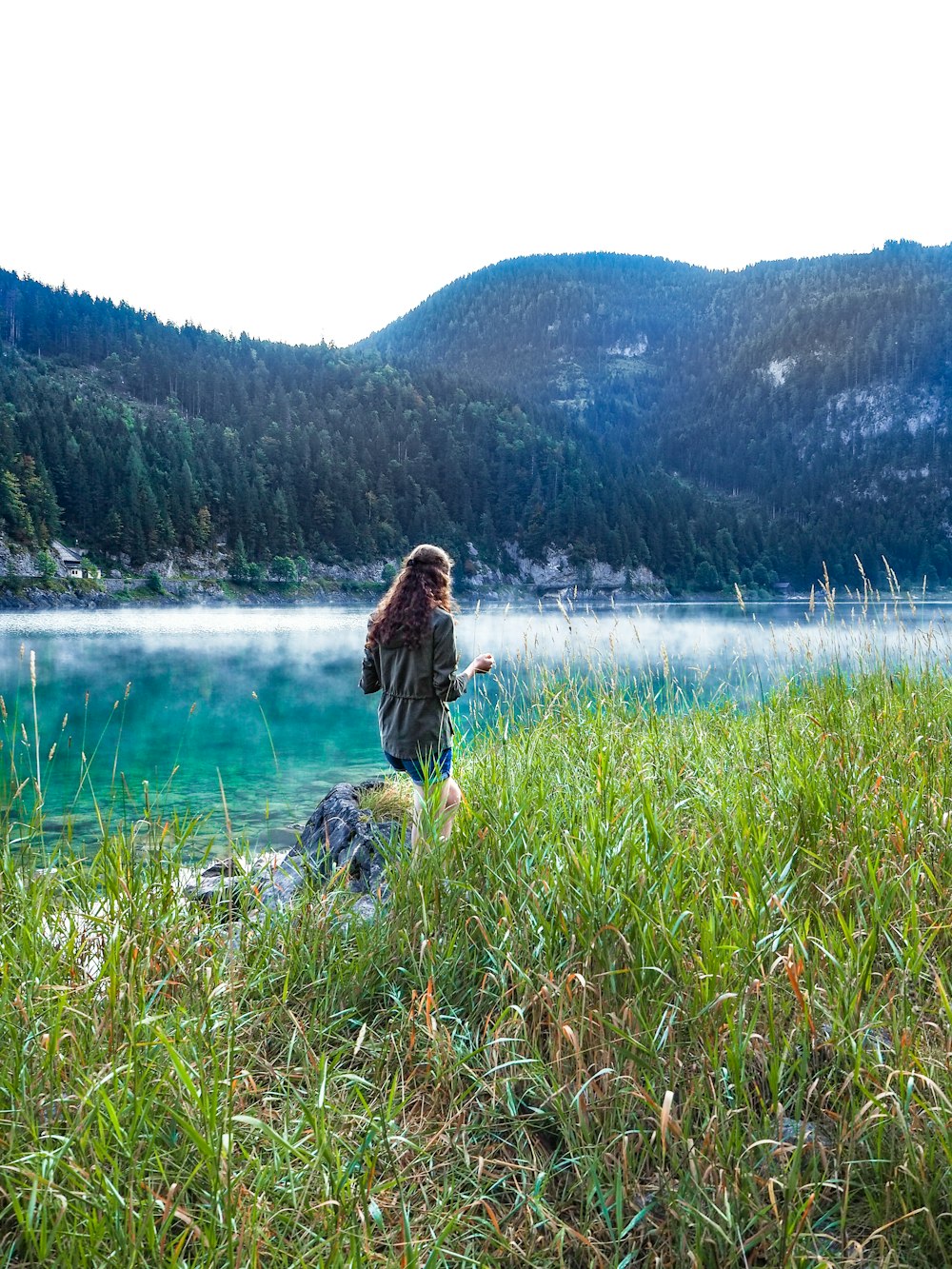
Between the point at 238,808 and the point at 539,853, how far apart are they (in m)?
9.22

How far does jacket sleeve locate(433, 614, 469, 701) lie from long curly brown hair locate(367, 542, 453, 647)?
9 cm

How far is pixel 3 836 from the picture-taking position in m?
2.98

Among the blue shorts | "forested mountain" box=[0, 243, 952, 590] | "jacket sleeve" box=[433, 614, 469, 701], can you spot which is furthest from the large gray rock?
"forested mountain" box=[0, 243, 952, 590]

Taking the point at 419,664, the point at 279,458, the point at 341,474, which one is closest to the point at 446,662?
the point at 419,664

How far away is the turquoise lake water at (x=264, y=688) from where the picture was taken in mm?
6844

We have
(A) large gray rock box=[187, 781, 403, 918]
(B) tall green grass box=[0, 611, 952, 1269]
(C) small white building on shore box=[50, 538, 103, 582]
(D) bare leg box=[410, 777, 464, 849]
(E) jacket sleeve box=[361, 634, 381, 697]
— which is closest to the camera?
(B) tall green grass box=[0, 611, 952, 1269]

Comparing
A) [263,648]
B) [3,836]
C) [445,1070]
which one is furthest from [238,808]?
[263,648]

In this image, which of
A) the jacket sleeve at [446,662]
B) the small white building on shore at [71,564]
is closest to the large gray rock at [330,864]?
the jacket sleeve at [446,662]

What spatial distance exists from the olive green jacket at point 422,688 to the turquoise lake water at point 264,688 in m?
0.85

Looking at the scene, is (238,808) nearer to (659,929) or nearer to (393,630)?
(393,630)

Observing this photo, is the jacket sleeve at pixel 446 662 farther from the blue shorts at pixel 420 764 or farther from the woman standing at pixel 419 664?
the blue shorts at pixel 420 764

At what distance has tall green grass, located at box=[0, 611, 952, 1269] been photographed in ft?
5.96

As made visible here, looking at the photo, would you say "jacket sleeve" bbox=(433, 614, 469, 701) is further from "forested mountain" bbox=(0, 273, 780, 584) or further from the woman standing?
"forested mountain" bbox=(0, 273, 780, 584)

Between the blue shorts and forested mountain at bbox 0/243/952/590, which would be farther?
forested mountain at bbox 0/243/952/590
